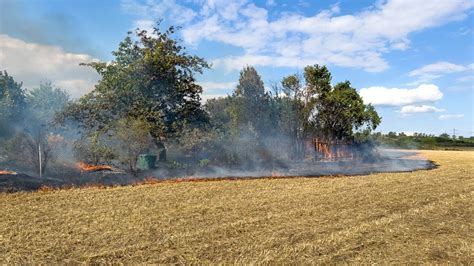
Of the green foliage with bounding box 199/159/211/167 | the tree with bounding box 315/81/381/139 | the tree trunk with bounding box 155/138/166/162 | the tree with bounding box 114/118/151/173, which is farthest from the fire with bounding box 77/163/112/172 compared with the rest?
the tree with bounding box 315/81/381/139

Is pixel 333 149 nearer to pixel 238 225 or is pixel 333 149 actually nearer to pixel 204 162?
pixel 204 162

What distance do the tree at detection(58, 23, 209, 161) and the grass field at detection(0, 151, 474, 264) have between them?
7795 millimetres

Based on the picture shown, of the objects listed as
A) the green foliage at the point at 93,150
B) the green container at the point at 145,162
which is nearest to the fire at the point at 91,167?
the green foliage at the point at 93,150

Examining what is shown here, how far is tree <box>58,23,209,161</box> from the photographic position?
19156mm

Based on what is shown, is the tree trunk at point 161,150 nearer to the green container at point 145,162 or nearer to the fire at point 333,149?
the green container at point 145,162

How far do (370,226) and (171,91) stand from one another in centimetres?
A: 1431

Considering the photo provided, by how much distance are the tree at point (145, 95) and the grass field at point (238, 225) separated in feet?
25.6

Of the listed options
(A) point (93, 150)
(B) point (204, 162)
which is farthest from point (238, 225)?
(A) point (93, 150)

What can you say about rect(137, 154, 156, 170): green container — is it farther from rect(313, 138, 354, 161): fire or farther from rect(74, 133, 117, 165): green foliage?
rect(313, 138, 354, 161): fire

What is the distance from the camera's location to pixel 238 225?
24.2ft

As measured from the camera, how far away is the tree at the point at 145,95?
19156mm

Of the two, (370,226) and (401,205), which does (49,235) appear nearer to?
(370,226)

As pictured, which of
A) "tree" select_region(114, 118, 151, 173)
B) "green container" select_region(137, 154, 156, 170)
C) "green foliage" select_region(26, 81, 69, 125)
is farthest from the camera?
"green foliage" select_region(26, 81, 69, 125)

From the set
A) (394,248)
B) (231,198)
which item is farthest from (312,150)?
(394,248)
